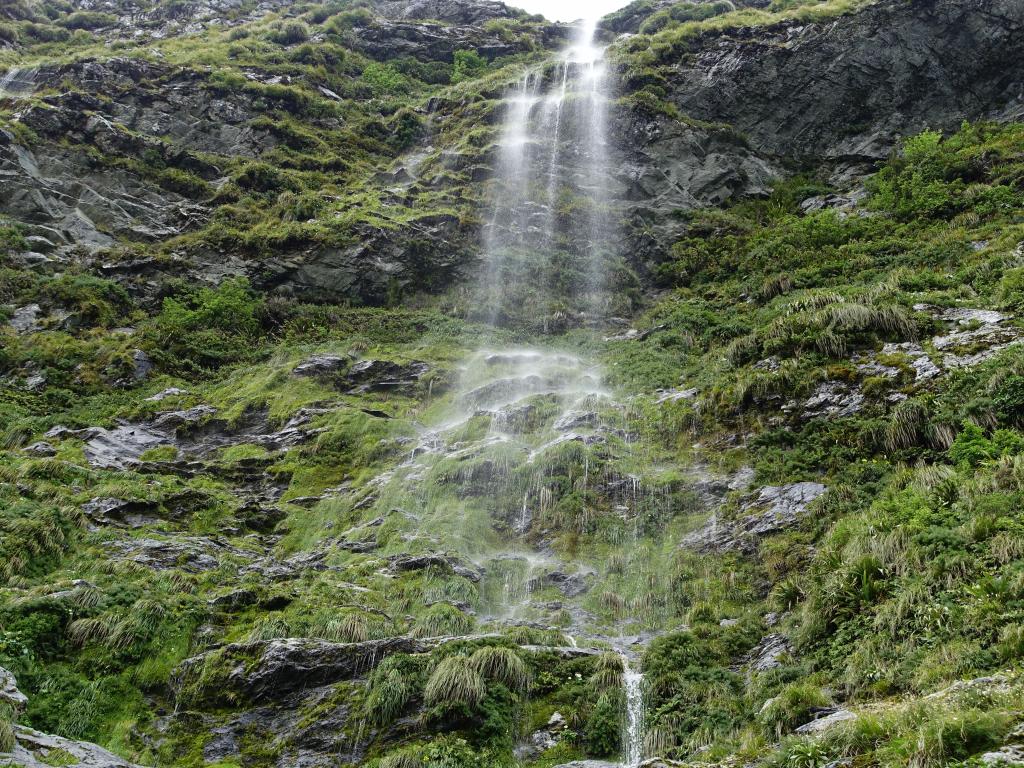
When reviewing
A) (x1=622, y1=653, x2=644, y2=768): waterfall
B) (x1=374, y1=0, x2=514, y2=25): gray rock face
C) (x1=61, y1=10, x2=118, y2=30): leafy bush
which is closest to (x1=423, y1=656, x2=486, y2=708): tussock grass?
(x1=622, y1=653, x2=644, y2=768): waterfall

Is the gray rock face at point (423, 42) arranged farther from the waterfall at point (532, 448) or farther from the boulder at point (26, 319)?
the boulder at point (26, 319)

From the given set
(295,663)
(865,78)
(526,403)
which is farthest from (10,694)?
(865,78)

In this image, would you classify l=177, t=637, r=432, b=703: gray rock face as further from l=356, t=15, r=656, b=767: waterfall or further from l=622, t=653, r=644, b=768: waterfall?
l=622, t=653, r=644, b=768: waterfall

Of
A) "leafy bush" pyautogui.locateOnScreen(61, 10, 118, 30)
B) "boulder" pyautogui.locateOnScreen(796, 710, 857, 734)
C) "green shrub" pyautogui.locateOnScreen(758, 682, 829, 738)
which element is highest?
"leafy bush" pyautogui.locateOnScreen(61, 10, 118, 30)

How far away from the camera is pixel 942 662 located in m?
6.98

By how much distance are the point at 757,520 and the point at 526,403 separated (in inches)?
283

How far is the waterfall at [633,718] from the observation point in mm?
8641

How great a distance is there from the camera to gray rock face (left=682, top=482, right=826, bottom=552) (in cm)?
1195

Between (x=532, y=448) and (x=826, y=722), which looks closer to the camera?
(x=826, y=722)

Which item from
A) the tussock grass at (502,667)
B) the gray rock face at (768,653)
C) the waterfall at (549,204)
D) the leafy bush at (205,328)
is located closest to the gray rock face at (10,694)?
the tussock grass at (502,667)

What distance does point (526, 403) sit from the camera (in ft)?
58.7

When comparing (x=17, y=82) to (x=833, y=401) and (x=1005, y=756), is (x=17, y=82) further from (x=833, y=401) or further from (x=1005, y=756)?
(x=1005, y=756)

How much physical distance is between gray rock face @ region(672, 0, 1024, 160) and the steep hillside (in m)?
0.15

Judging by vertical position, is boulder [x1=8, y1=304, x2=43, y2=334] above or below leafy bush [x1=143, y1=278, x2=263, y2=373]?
above
